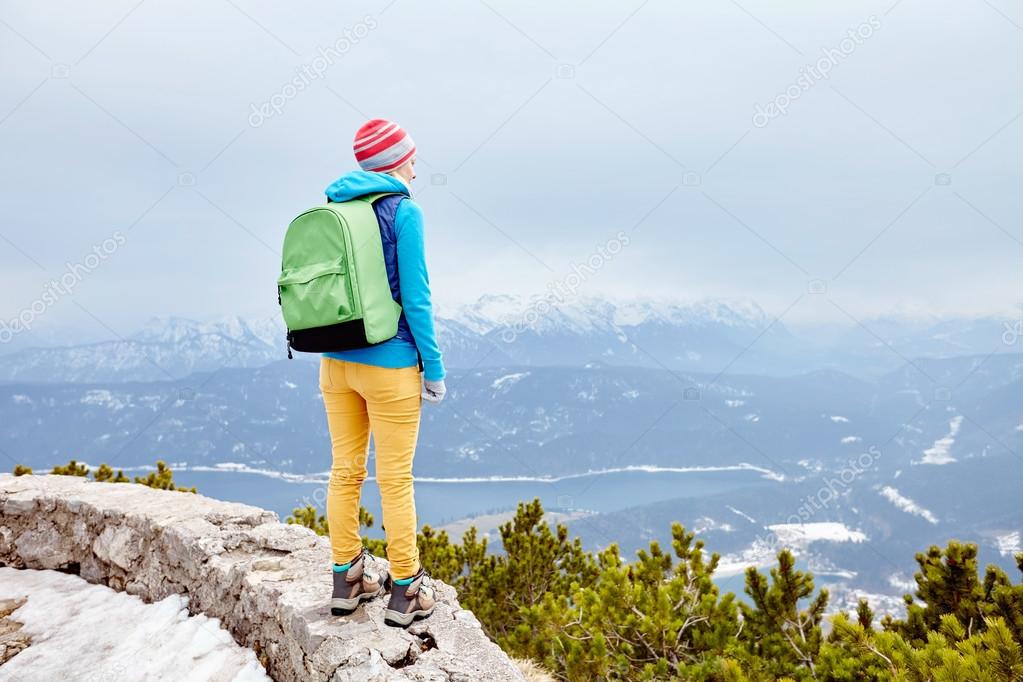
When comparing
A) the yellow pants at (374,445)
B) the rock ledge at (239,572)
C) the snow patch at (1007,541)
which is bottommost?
the snow patch at (1007,541)

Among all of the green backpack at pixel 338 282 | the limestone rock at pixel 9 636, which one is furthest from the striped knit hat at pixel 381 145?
the limestone rock at pixel 9 636

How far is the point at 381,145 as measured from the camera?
2.69 m

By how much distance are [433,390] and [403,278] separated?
503mm

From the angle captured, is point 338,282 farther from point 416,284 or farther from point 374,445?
point 374,445

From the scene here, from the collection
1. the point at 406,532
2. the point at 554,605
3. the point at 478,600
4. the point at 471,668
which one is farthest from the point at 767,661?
the point at 478,600

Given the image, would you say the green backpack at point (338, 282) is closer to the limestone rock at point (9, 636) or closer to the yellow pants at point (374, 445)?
the yellow pants at point (374, 445)

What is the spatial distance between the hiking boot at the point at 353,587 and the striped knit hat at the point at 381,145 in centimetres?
190

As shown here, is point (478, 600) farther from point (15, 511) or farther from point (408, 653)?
point (408, 653)

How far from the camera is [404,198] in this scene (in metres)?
2.63

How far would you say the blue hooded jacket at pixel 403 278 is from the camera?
8.32 feet

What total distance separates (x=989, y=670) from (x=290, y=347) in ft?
10.7

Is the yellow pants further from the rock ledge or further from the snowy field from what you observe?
the snowy field

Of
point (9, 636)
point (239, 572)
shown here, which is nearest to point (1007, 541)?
point (239, 572)

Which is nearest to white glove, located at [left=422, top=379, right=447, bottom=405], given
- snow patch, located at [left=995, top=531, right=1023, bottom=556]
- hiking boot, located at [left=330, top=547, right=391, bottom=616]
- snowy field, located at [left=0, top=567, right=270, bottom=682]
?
hiking boot, located at [left=330, top=547, right=391, bottom=616]
